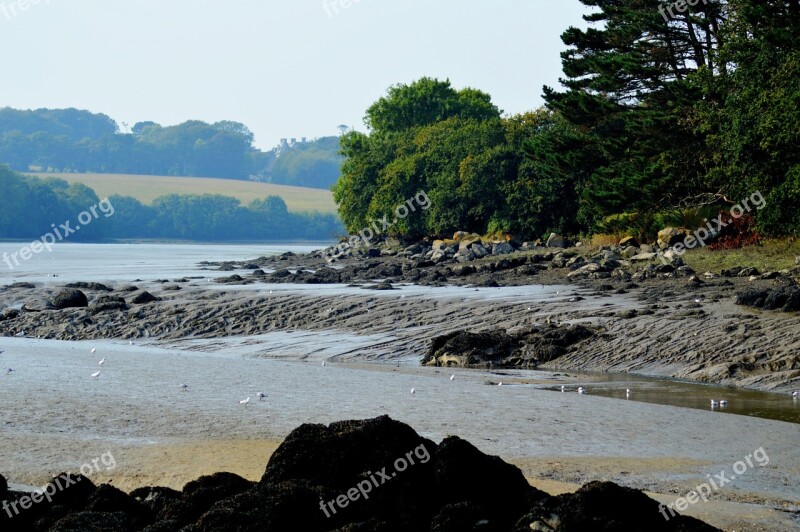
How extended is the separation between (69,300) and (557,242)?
27773 millimetres

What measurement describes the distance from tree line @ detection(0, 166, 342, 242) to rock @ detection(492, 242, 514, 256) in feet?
362

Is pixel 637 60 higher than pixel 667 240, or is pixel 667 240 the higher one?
pixel 637 60

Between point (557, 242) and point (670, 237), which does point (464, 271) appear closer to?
point (670, 237)

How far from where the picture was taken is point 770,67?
35.9m

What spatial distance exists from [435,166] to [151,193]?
122 m

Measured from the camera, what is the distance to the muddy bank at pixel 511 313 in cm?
1945

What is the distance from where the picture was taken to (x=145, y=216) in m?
182

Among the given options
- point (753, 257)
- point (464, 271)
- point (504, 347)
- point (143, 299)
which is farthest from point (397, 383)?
point (464, 271)

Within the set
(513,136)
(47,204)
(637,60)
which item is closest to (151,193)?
(47,204)

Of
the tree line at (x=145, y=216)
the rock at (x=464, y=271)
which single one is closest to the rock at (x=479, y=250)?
the rock at (x=464, y=271)

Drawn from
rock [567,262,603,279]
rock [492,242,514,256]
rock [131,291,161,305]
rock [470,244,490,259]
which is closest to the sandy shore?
rock [131,291,161,305]

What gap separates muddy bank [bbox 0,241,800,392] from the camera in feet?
63.8

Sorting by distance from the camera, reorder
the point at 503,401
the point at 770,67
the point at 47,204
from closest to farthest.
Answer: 1. the point at 503,401
2. the point at 770,67
3. the point at 47,204

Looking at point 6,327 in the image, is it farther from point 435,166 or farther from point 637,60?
point 435,166
